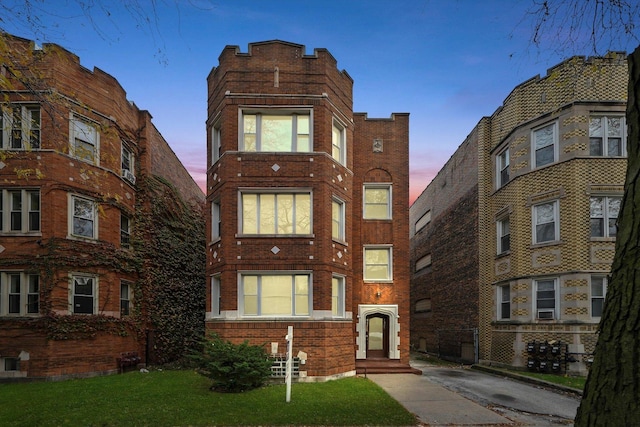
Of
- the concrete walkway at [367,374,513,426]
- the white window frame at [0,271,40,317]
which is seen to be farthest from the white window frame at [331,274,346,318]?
the white window frame at [0,271,40,317]

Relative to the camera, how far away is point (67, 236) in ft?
54.6

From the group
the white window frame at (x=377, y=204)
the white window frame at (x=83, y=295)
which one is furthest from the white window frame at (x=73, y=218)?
the white window frame at (x=377, y=204)

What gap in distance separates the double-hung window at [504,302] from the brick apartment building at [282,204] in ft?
24.2

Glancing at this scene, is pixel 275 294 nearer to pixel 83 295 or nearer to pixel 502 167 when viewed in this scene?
pixel 83 295

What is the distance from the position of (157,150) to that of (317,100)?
32.7 ft

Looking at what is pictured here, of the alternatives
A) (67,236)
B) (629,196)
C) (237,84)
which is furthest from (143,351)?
(629,196)

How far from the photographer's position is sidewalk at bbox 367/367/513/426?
10.3 meters

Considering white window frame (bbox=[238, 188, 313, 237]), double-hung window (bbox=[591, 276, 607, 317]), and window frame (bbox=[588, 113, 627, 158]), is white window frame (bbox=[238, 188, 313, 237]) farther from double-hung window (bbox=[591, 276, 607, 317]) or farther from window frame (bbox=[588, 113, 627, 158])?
window frame (bbox=[588, 113, 627, 158])

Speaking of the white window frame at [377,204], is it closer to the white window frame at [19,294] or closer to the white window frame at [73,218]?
the white window frame at [73,218]

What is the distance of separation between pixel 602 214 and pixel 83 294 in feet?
65.9

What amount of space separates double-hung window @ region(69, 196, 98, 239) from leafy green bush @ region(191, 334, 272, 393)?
24.9 ft

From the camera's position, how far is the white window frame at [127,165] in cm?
1895

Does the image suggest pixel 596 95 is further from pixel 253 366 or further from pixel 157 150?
pixel 157 150

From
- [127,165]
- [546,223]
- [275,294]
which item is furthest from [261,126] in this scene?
[546,223]
